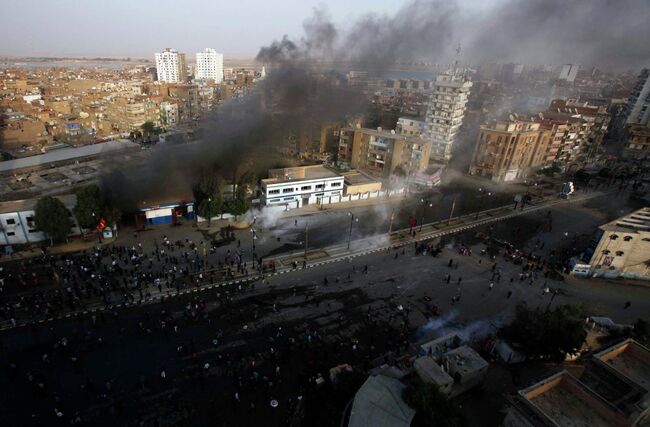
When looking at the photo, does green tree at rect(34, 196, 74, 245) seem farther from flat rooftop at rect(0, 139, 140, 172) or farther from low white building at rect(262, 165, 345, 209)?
flat rooftop at rect(0, 139, 140, 172)

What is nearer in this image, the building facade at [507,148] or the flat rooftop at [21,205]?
the flat rooftop at [21,205]

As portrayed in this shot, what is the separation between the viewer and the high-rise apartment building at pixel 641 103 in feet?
297

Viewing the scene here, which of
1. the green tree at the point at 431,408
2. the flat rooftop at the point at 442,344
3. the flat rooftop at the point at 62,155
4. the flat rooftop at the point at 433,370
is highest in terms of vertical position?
the green tree at the point at 431,408

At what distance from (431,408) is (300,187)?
30334 millimetres

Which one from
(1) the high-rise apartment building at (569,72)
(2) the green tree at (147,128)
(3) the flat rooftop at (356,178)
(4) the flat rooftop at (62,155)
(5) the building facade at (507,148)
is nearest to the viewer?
→ (3) the flat rooftop at (356,178)

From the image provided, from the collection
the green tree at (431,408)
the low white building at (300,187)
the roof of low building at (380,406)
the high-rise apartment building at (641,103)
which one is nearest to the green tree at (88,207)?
the low white building at (300,187)

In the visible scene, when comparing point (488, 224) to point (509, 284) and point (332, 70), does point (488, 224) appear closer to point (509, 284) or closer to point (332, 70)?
point (509, 284)

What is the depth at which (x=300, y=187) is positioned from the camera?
139 feet

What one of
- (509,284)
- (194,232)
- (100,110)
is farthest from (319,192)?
(100,110)

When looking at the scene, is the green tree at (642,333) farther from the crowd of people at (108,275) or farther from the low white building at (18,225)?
the low white building at (18,225)

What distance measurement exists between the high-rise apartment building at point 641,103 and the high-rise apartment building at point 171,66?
180041 millimetres

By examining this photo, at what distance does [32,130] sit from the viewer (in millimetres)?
65500

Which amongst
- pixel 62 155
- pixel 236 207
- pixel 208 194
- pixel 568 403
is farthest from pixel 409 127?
pixel 568 403

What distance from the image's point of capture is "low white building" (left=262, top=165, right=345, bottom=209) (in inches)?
1620
